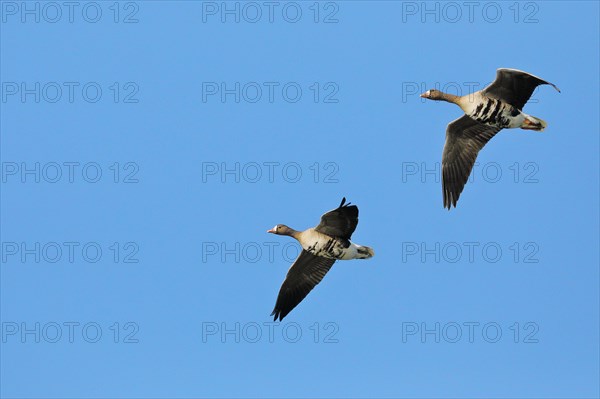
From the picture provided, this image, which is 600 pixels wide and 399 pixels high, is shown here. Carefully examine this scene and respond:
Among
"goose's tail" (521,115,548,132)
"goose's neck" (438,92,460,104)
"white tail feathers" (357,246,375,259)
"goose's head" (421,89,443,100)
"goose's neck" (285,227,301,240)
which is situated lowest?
"white tail feathers" (357,246,375,259)

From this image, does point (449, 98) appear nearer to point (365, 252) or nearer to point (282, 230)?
point (365, 252)

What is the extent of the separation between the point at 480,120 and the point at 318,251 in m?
5.05

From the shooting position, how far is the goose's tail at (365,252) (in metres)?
26.9

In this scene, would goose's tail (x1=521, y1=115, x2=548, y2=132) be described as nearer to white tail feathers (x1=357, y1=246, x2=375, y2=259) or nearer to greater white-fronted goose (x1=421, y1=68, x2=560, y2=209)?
greater white-fronted goose (x1=421, y1=68, x2=560, y2=209)

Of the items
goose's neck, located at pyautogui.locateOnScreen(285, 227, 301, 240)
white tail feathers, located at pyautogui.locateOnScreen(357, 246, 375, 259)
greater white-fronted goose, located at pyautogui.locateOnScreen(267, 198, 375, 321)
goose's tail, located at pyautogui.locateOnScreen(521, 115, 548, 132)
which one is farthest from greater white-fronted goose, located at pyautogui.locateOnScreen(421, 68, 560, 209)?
goose's neck, located at pyautogui.locateOnScreen(285, 227, 301, 240)

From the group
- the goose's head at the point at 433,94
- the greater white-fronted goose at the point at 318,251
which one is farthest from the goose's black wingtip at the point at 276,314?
the goose's head at the point at 433,94

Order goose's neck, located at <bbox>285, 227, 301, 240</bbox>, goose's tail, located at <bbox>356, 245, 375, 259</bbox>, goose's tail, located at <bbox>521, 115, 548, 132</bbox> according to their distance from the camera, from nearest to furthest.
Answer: goose's tail, located at <bbox>356, 245, 375, 259</bbox> → goose's tail, located at <bbox>521, 115, 548, 132</bbox> → goose's neck, located at <bbox>285, 227, 301, 240</bbox>

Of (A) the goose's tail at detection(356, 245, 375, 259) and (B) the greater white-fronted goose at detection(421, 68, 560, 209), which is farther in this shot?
(A) the goose's tail at detection(356, 245, 375, 259)

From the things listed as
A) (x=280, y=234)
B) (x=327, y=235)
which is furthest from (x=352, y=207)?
(x=280, y=234)

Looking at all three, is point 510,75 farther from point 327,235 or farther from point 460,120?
point 327,235

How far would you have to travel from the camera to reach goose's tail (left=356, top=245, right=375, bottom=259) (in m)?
26.9

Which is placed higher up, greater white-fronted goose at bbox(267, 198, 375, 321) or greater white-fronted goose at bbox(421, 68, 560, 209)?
greater white-fronted goose at bbox(421, 68, 560, 209)

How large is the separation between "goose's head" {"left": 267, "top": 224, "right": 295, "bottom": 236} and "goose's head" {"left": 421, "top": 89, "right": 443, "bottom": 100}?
4918 millimetres

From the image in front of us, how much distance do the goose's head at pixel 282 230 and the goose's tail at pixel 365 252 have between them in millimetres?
1886
